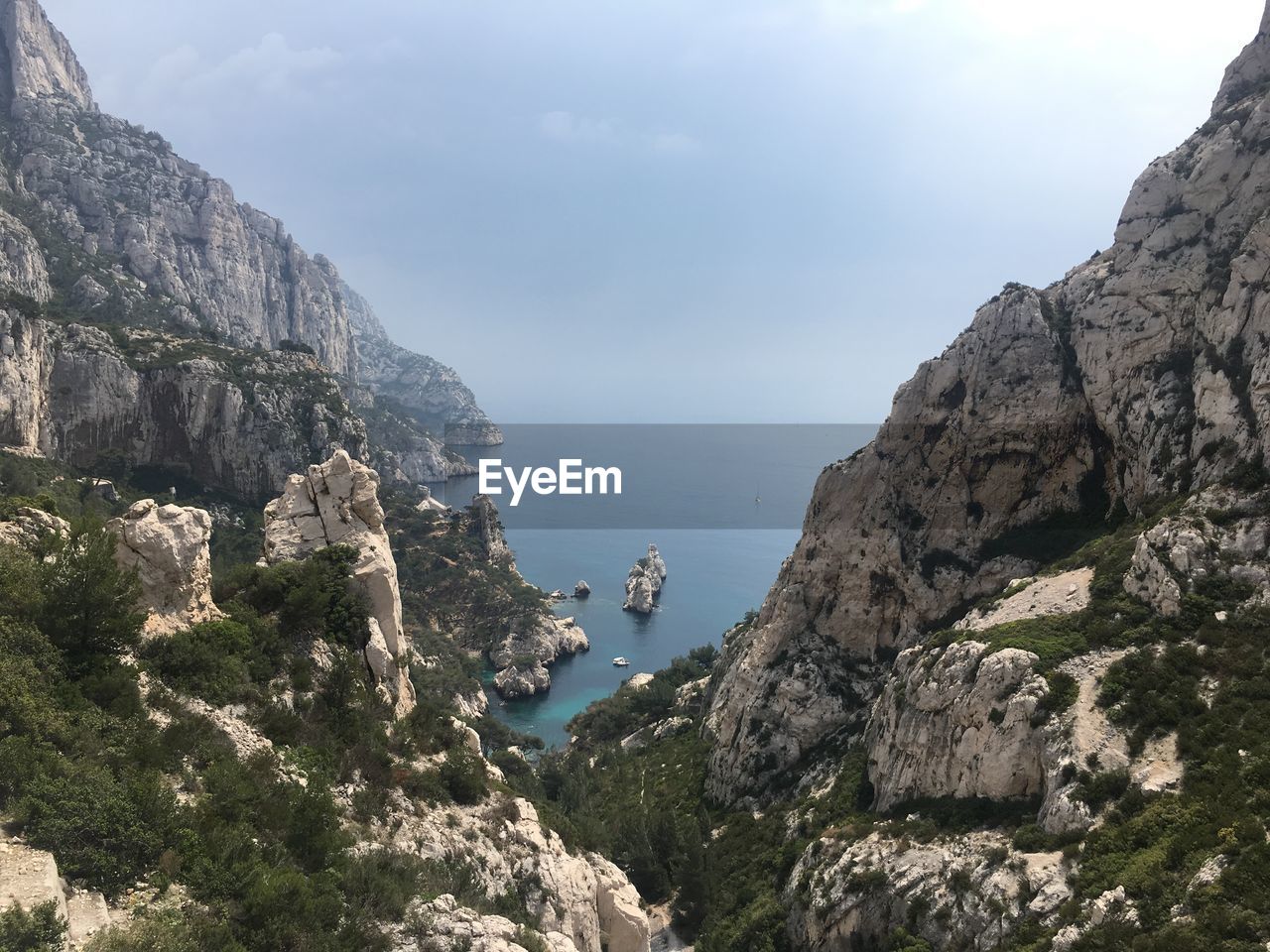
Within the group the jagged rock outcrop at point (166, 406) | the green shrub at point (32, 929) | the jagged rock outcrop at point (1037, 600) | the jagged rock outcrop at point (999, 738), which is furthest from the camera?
the jagged rock outcrop at point (166, 406)

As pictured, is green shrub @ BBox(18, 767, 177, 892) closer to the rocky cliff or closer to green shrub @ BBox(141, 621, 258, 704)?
green shrub @ BBox(141, 621, 258, 704)

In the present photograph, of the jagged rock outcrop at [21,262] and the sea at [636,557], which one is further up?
the jagged rock outcrop at [21,262]

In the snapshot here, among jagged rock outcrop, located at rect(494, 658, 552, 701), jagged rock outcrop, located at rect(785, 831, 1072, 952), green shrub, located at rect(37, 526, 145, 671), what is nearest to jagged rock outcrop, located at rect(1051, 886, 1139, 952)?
jagged rock outcrop, located at rect(785, 831, 1072, 952)

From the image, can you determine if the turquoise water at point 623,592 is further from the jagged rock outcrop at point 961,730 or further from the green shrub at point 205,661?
the green shrub at point 205,661

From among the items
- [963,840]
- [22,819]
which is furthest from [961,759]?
[22,819]

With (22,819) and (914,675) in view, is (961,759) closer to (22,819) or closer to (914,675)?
(914,675)

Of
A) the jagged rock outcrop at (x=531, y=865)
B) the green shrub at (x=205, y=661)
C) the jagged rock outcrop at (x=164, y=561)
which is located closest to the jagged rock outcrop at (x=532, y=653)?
the jagged rock outcrop at (x=531, y=865)

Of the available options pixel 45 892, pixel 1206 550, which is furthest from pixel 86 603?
pixel 1206 550
